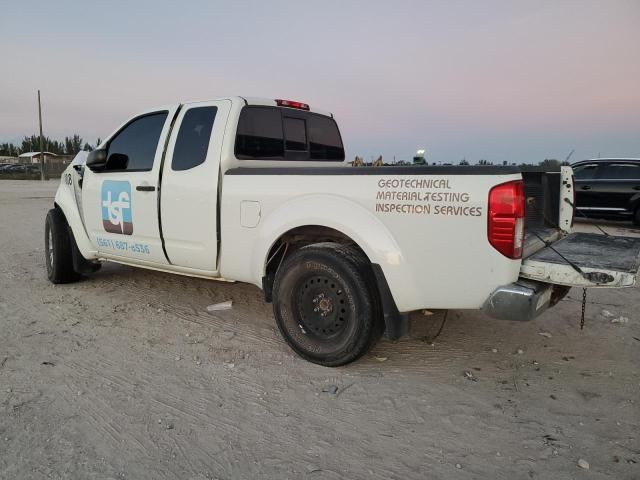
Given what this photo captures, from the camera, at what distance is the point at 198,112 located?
4297 millimetres

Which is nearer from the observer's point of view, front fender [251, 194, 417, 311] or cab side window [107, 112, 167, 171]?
front fender [251, 194, 417, 311]

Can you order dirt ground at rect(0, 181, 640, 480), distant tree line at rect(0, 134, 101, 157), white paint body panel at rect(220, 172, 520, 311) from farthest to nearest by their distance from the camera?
distant tree line at rect(0, 134, 101, 157) → white paint body panel at rect(220, 172, 520, 311) → dirt ground at rect(0, 181, 640, 480)

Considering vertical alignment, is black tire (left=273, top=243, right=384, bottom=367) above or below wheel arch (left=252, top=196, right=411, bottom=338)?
below

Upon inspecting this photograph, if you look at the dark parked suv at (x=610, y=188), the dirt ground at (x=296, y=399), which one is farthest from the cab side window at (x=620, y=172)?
the dirt ground at (x=296, y=399)

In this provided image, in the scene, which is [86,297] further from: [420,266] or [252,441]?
[420,266]

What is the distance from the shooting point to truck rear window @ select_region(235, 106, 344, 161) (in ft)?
13.8

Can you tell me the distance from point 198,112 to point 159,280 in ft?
8.05

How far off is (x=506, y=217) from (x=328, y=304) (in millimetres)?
1365

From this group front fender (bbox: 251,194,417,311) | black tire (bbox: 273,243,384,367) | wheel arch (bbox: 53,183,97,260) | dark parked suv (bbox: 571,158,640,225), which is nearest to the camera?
front fender (bbox: 251,194,417,311)

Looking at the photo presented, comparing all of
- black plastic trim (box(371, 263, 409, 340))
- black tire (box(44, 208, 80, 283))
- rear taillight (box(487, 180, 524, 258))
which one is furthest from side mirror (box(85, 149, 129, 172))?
rear taillight (box(487, 180, 524, 258))

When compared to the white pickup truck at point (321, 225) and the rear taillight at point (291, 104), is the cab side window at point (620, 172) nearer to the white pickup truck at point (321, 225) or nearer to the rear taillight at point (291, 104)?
the white pickup truck at point (321, 225)

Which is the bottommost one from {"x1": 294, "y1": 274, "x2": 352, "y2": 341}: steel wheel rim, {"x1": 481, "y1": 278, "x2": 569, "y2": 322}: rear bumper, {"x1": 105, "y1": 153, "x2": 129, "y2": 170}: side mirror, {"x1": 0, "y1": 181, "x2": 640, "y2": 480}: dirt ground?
{"x1": 0, "y1": 181, "x2": 640, "y2": 480}: dirt ground

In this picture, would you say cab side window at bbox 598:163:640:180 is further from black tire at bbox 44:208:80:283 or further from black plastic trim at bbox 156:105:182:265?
black tire at bbox 44:208:80:283

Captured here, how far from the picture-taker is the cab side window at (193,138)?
414cm
